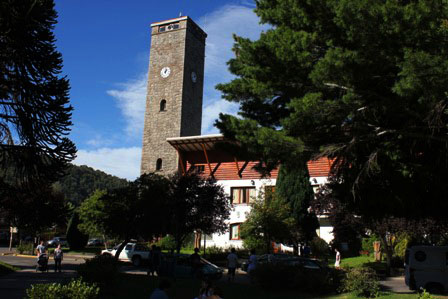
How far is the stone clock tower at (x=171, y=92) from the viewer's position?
150 feet

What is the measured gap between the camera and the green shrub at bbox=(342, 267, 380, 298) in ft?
46.4

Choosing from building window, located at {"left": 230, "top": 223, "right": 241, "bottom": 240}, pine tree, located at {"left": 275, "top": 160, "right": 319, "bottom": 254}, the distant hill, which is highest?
the distant hill

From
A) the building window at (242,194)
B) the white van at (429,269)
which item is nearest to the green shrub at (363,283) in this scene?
the white van at (429,269)

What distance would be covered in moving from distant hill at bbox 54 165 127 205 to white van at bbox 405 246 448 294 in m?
86.3

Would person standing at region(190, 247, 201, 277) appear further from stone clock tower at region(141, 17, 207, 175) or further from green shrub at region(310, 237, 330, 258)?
stone clock tower at region(141, 17, 207, 175)

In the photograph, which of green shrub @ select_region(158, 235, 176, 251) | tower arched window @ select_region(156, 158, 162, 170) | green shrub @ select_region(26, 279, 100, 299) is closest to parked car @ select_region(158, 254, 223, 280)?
green shrub @ select_region(26, 279, 100, 299)

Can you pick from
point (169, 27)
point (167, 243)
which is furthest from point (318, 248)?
point (169, 27)

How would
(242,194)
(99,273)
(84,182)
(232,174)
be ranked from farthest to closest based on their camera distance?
(84,182), (232,174), (242,194), (99,273)

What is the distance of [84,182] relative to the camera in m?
106

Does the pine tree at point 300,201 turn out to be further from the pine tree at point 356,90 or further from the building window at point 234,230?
the pine tree at point 356,90

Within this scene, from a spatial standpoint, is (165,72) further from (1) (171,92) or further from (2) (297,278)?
(2) (297,278)

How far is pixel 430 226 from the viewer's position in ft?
77.8

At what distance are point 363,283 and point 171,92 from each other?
35.5 m

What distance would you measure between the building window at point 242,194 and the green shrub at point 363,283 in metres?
26.7
